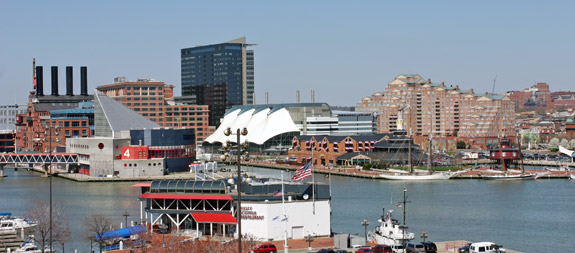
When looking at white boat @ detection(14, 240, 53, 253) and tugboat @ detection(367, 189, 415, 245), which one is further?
tugboat @ detection(367, 189, 415, 245)

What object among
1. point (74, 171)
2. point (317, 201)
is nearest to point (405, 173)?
point (74, 171)

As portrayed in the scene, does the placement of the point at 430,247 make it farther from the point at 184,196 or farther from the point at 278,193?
the point at 184,196

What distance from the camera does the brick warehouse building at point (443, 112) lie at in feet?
288

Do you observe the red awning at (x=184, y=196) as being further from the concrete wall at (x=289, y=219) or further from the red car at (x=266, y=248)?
the red car at (x=266, y=248)

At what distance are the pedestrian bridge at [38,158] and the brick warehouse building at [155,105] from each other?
23445 mm

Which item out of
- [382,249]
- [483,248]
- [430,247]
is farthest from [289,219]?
[483,248]

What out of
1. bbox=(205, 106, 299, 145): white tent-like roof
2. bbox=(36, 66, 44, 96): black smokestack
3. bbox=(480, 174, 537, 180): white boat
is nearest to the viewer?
bbox=(480, 174, 537, 180): white boat

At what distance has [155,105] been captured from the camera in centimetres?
8556

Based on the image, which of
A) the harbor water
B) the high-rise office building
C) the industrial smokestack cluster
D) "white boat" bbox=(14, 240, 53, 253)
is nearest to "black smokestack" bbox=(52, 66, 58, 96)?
the industrial smokestack cluster

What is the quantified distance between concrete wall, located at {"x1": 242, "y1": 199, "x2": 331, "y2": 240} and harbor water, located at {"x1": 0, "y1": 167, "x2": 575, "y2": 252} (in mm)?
5656

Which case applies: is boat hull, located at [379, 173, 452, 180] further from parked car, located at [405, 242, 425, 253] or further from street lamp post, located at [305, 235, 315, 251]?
parked car, located at [405, 242, 425, 253]

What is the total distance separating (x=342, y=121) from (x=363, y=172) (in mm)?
26692

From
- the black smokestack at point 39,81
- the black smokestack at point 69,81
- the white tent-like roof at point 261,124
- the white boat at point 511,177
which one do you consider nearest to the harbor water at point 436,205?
the white boat at point 511,177

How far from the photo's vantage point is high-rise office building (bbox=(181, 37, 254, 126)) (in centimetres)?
11438
